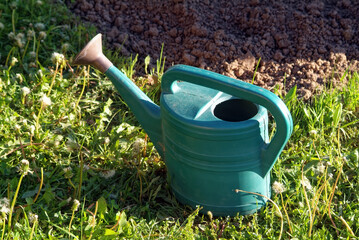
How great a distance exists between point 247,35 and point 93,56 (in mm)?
1358

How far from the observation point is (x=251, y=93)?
1991mm

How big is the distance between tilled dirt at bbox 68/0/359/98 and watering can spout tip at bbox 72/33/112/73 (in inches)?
37.7

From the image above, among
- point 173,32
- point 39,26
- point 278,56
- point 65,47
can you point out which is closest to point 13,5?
point 39,26

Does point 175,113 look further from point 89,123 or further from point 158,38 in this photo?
point 158,38

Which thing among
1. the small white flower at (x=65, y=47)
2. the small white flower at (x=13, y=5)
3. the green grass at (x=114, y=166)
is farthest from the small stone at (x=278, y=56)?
the small white flower at (x=13, y=5)

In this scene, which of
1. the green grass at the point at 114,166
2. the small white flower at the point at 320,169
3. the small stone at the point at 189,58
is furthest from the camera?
the small stone at the point at 189,58

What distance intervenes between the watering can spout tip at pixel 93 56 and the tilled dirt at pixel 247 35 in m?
0.96

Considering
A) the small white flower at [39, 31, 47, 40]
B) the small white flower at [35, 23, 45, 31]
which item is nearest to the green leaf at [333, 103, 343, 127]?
the small white flower at [39, 31, 47, 40]

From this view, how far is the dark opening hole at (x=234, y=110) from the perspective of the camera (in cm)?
231

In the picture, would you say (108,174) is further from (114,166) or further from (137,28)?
(137,28)

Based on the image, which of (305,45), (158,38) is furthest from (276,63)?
(158,38)

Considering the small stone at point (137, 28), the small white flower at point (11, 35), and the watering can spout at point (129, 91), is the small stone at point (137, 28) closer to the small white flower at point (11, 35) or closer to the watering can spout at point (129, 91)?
the small white flower at point (11, 35)

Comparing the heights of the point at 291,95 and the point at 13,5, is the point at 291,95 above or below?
below

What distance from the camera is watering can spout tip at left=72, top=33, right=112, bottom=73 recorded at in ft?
7.57
